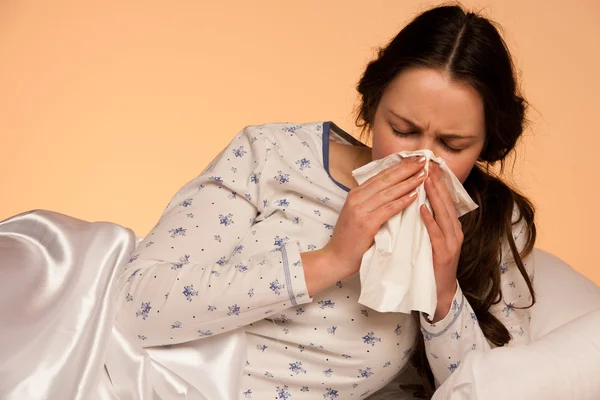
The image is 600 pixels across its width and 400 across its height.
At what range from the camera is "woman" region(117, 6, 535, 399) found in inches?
61.1

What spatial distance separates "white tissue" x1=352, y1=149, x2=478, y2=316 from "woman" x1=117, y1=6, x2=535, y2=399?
0.07 feet

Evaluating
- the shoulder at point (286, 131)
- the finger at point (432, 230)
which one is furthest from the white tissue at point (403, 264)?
the shoulder at point (286, 131)

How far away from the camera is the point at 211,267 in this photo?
1.61 metres

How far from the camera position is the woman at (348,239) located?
5.09ft

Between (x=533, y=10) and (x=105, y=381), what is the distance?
6.57 ft

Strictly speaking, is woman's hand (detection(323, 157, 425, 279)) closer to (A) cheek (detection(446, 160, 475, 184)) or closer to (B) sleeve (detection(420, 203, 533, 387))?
(A) cheek (detection(446, 160, 475, 184))

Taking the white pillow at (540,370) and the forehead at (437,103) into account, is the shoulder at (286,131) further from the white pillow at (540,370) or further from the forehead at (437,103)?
the white pillow at (540,370)

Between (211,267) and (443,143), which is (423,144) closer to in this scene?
(443,143)

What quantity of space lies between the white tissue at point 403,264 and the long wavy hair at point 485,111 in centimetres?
17

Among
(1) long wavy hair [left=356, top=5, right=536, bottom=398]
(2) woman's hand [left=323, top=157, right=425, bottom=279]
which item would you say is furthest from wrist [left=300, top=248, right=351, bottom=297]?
(1) long wavy hair [left=356, top=5, right=536, bottom=398]

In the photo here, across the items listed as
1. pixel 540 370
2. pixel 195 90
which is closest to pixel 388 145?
pixel 540 370

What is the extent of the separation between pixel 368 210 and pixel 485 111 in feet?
0.96

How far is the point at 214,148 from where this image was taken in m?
3.23

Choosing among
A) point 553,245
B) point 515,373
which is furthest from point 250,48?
point 515,373
